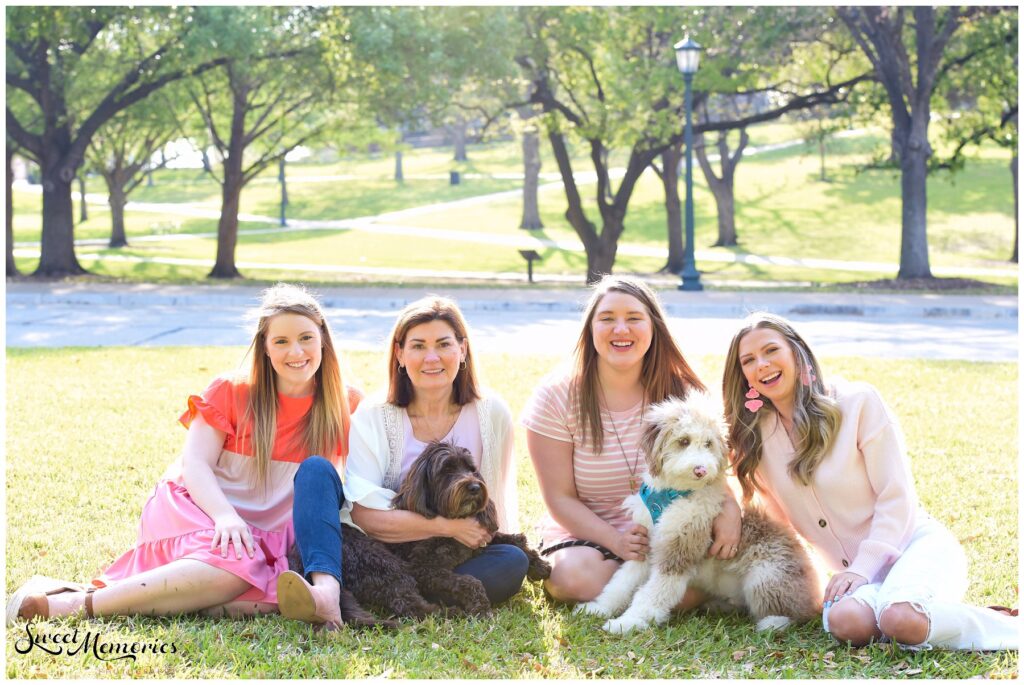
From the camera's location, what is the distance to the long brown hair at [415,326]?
16.3 feet

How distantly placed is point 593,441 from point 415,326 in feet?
3.17

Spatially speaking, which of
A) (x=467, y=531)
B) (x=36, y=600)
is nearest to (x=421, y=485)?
(x=467, y=531)

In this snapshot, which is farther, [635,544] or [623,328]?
[623,328]

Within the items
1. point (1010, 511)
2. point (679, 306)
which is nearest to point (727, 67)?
point (679, 306)

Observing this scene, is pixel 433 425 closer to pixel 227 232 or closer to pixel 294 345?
pixel 294 345

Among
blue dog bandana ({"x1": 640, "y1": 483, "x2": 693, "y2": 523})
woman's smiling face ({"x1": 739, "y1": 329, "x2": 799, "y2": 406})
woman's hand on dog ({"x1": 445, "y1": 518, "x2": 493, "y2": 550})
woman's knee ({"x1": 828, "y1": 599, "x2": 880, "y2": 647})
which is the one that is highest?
woman's smiling face ({"x1": 739, "y1": 329, "x2": 799, "y2": 406})

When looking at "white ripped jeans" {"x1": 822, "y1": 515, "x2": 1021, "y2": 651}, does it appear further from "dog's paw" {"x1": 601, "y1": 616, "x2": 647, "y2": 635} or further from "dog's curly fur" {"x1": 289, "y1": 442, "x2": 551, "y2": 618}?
"dog's curly fur" {"x1": 289, "y1": 442, "x2": 551, "y2": 618}

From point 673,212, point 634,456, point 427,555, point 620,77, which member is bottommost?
point 427,555

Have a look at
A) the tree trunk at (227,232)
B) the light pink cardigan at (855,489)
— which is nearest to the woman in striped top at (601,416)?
the light pink cardigan at (855,489)

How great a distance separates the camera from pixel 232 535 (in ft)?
15.6

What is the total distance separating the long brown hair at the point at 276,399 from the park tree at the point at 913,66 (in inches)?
717

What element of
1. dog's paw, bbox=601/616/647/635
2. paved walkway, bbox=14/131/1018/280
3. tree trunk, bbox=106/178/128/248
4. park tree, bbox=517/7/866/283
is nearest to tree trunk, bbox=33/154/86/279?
paved walkway, bbox=14/131/1018/280

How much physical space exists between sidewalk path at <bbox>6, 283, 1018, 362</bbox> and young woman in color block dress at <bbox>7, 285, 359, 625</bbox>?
837cm

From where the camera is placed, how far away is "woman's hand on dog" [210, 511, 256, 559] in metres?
4.73
